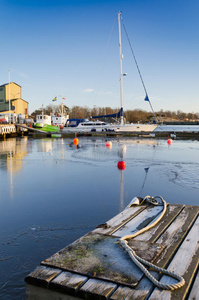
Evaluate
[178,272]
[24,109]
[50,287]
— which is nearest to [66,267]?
[50,287]

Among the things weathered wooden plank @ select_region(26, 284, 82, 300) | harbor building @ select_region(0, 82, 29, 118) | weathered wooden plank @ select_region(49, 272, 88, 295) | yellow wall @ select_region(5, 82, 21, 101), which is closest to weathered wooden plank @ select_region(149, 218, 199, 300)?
weathered wooden plank @ select_region(49, 272, 88, 295)

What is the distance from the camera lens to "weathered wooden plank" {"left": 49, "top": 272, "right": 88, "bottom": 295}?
2.55 m

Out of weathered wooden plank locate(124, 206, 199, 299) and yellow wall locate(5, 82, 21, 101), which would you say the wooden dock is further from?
yellow wall locate(5, 82, 21, 101)

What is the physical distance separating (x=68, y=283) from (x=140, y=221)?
6.64 ft

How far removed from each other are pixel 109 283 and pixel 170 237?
138 centimetres

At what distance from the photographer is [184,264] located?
297 cm

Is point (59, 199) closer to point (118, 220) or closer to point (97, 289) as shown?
point (118, 220)

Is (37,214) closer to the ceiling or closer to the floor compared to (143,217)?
closer to the floor

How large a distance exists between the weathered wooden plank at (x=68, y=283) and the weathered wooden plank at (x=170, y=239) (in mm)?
518

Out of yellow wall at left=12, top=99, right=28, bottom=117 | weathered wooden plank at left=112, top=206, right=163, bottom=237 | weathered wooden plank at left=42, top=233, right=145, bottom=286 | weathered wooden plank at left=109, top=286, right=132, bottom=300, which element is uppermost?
yellow wall at left=12, top=99, right=28, bottom=117

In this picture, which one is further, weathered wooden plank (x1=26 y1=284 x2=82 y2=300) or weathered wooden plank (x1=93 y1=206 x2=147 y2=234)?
weathered wooden plank (x1=93 y1=206 x2=147 y2=234)

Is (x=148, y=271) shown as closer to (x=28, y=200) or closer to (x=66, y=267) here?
(x=66, y=267)

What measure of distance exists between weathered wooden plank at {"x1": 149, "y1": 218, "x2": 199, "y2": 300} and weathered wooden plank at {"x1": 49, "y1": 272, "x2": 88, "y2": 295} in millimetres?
679

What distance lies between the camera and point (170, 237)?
3686 millimetres
